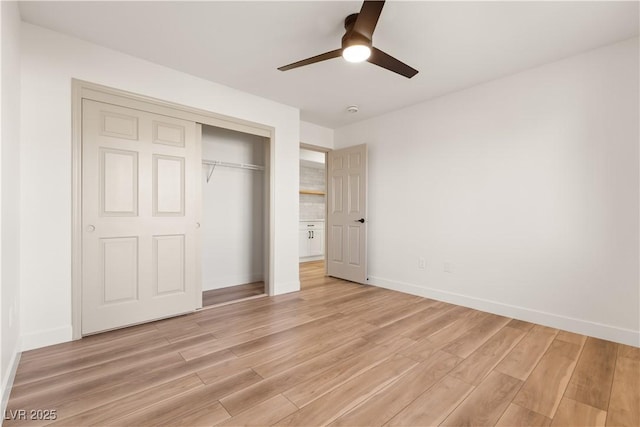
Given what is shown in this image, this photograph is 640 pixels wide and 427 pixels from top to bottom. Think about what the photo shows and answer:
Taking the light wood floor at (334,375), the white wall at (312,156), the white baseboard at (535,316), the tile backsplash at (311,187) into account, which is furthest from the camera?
the tile backsplash at (311,187)

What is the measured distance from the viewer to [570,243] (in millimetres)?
2781

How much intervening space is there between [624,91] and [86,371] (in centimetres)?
476

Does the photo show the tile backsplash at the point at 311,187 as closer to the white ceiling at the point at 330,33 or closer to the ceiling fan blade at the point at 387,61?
the white ceiling at the point at 330,33

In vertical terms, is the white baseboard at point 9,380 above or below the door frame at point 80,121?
below

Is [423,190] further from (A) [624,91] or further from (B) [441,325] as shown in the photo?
(A) [624,91]

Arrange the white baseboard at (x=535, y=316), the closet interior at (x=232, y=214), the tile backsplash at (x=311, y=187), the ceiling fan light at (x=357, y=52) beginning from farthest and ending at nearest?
the tile backsplash at (x=311, y=187), the closet interior at (x=232, y=214), the white baseboard at (x=535, y=316), the ceiling fan light at (x=357, y=52)

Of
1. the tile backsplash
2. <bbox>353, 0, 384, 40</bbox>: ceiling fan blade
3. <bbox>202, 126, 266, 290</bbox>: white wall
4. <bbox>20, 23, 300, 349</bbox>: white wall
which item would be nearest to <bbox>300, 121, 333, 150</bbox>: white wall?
<bbox>202, 126, 266, 290</bbox>: white wall

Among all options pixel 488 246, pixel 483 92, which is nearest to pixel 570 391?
pixel 488 246

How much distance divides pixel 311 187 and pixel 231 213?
3045mm

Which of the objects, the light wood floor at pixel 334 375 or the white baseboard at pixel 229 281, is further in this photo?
the white baseboard at pixel 229 281

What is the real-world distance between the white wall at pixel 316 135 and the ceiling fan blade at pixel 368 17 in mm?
2815

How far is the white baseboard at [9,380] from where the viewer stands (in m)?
1.62

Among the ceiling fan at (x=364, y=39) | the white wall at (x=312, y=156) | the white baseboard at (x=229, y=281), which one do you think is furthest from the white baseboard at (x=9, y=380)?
the white wall at (x=312, y=156)

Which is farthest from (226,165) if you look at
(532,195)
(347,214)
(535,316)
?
(535,316)
